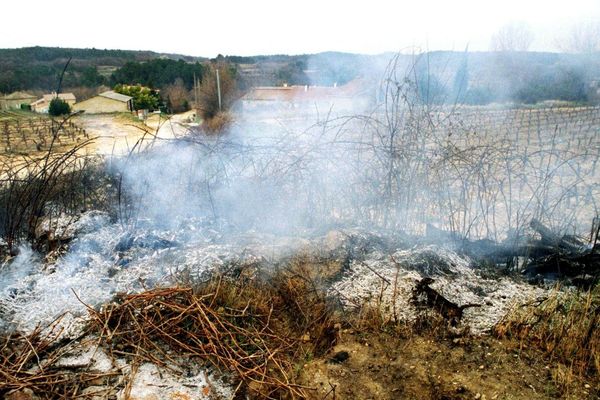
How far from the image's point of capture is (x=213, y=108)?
79.0ft

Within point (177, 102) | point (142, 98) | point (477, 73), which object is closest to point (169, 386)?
point (477, 73)

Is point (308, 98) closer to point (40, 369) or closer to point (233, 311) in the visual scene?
point (233, 311)

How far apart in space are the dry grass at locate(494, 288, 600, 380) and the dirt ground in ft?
0.33

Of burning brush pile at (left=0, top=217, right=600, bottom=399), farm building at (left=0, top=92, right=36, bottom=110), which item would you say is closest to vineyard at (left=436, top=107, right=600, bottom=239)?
burning brush pile at (left=0, top=217, right=600, bottom=399)

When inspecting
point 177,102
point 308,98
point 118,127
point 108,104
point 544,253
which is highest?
point 177,102

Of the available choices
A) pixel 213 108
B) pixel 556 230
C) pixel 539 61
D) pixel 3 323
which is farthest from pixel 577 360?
pixel 213 108

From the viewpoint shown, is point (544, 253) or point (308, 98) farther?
point (308, 98)

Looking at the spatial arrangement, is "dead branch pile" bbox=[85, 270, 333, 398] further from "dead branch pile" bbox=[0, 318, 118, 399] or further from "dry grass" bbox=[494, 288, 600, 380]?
"dry grass" bbox=[494, 288, 600, 380]

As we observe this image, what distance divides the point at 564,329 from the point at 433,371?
1068 mm

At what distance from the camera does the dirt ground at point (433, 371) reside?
2.65 meters

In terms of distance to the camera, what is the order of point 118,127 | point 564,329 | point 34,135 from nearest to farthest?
point 564,329 → point 34,135 → point 118,127

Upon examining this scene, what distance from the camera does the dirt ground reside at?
8.69 ft

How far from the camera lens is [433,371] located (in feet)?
9.29

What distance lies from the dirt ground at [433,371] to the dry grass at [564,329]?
0.10 m
